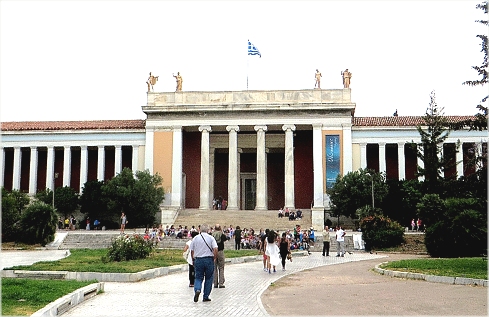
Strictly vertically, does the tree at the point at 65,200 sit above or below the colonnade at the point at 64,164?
below

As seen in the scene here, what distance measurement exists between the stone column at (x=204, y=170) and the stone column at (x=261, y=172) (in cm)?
405

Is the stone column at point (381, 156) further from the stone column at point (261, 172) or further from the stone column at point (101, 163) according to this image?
the stone column at point (101, 163)

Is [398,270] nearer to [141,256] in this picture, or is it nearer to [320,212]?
[141,256]

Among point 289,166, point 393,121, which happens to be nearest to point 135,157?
point 289,166

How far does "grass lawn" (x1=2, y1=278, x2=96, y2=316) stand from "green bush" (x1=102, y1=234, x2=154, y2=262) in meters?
6.03

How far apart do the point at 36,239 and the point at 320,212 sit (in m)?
20.3

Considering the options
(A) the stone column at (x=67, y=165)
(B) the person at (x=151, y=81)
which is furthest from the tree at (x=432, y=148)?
(A) the stone column at (x=67, y=165)

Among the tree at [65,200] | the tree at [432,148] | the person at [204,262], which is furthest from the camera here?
the tree at [65,200]

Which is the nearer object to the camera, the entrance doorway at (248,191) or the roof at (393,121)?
the roof at (393,121)

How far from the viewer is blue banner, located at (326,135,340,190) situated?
44.4 meters

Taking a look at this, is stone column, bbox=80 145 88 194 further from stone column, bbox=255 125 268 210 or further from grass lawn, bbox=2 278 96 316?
grass lawn, bbox=2 278 96 316

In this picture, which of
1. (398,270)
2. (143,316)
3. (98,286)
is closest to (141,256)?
(98,286)

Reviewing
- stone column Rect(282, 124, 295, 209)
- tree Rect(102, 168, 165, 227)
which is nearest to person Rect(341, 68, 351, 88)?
stone column Rect(282, 124, 295, 209)

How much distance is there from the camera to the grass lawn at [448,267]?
1534 centimetres
